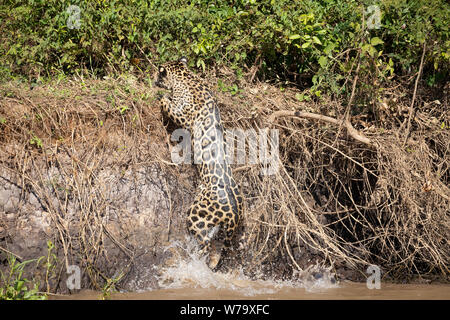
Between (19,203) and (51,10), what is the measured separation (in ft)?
9.91

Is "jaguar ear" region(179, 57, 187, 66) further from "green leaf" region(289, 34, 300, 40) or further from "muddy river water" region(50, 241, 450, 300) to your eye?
"muddy river water" region(50, 241, 450, 300)

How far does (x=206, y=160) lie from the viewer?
607cm

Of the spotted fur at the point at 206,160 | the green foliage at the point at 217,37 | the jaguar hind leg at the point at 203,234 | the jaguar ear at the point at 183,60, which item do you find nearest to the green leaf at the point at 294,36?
the green foliage at the point at 217,37

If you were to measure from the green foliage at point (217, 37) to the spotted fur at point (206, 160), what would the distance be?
756mm

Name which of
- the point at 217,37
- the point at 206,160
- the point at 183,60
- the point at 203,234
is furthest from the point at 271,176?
the point at 217,37

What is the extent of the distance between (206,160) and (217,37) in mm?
2142

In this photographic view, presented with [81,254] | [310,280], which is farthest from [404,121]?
[81,254]

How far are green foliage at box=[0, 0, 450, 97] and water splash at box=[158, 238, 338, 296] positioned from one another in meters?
2.50

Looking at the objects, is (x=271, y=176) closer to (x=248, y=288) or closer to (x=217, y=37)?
(x=248, y=288)

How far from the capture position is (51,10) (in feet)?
24.1

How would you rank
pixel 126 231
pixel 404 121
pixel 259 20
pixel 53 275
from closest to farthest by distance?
1. pixel 53 275
2. pixel 126 231
3. pixel 404 121
4. pixel 259 20

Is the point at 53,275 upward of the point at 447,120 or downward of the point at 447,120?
downward
